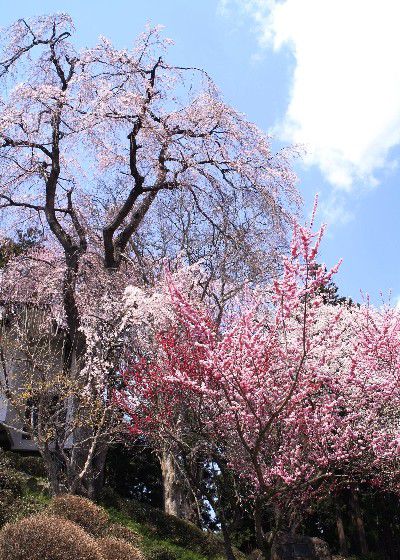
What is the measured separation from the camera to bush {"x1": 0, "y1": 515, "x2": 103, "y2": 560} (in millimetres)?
5914

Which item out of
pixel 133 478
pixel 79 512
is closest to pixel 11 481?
pixel 79 512

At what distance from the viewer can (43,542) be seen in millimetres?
5996

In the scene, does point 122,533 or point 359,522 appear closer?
point 122,533

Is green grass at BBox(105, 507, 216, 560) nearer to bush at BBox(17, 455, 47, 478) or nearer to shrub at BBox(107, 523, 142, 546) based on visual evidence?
shrub at BBox(107, 523, 142, 546)

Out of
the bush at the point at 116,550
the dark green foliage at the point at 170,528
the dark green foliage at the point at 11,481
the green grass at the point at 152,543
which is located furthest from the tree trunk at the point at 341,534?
the bush at the point at 116,550

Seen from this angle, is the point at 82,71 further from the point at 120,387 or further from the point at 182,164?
the point at 120,387

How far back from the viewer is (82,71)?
13.4 metres

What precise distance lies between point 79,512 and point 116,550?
4.13 ft

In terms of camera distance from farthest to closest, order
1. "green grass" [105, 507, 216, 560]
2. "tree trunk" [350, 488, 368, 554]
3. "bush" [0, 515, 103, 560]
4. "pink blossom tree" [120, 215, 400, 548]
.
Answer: "tree trunk" [350, 488, 368, 554], "green grass" [105, 507, 216, 560], "pink blossom tree" [120, 215, 400, 548], "bush" [0, 515, 103, 560]

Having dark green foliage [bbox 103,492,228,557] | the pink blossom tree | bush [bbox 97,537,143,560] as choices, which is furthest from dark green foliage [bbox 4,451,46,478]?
bush [bbox 97,537,143,560]

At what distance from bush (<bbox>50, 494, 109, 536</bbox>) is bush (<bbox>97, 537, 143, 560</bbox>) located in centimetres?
87

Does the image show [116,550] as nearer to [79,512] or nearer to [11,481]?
[79,512]

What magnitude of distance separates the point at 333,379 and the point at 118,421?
14.9 feet

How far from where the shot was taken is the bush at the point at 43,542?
591 centimetres
